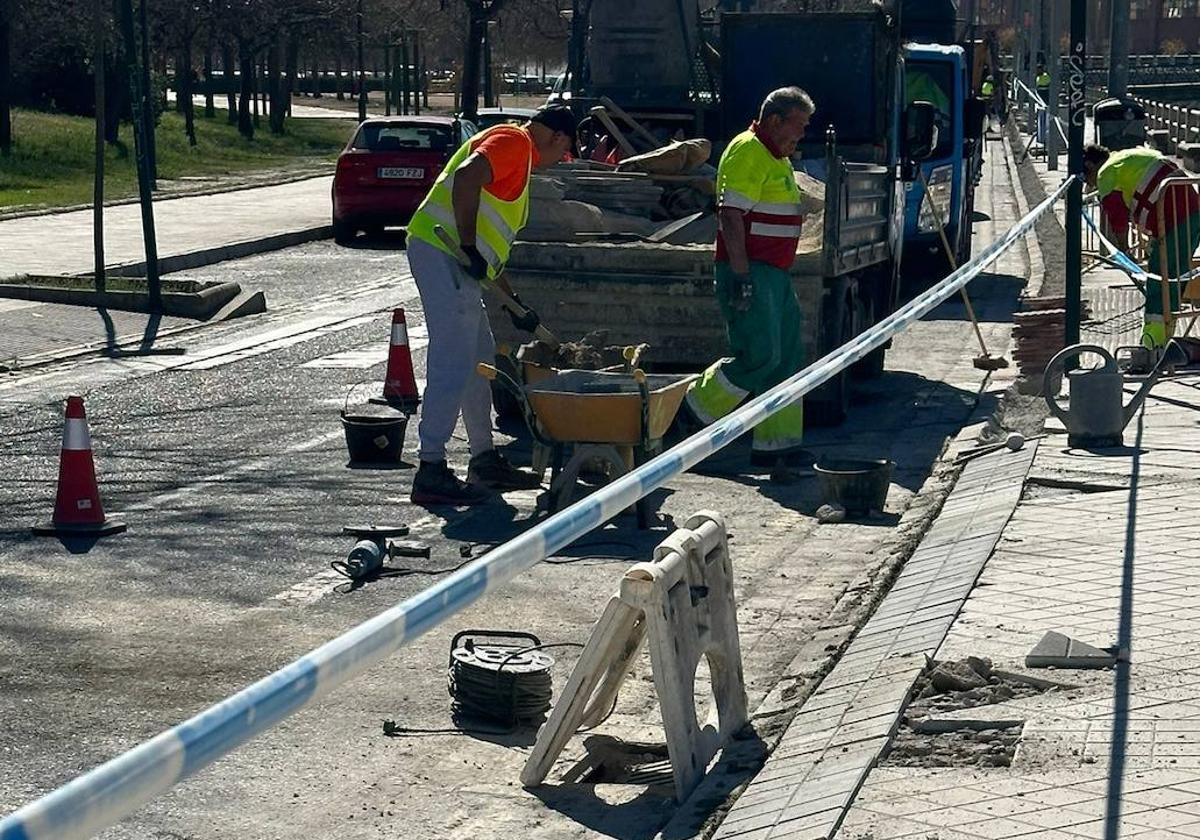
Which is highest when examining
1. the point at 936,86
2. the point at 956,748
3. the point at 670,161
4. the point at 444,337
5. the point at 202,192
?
the point at 936,86

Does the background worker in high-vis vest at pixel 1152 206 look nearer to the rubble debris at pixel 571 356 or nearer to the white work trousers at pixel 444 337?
the rubble debris at pixel 571 356

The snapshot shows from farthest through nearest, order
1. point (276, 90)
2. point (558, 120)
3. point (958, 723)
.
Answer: point (276, 90) < point (558, 120) < point (958, 723)

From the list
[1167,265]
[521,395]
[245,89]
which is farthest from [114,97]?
[521,395]

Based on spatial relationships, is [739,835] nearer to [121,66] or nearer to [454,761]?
[454,761]

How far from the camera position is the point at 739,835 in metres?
5.15

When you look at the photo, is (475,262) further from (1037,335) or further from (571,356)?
(1037,335)

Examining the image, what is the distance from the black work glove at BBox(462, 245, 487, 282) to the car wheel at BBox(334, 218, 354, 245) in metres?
16.3

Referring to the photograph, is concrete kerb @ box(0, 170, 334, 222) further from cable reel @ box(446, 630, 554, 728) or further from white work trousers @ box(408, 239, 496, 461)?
cable reel @ box(446, 630, 554, 728)

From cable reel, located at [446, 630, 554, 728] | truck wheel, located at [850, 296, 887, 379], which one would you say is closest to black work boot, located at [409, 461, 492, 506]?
cable reel, located at [446, 630, 554, 728]

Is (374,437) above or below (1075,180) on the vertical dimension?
below

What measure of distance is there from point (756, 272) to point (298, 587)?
382cm

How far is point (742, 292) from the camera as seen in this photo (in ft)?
36.6

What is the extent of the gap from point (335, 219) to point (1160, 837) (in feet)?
73.1

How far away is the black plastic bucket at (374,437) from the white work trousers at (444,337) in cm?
85
